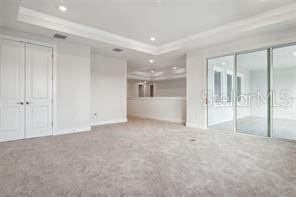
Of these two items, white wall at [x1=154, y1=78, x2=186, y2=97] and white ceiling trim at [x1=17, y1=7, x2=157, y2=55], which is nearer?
white ceiling trim at [x1=17, y1=7, x2=157, y2=55]

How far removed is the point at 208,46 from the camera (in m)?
5.18

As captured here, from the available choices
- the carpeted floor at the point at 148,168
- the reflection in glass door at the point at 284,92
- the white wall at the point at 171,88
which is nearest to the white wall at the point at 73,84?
the carpeted floor at the point at 148,168

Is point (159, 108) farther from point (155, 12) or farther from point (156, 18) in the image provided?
point (155, 12)

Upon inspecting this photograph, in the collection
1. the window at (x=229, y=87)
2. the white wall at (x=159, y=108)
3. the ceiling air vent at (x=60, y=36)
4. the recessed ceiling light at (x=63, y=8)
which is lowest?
the white wall at (x=159, y=108)

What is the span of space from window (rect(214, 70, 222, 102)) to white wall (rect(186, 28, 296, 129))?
527mm

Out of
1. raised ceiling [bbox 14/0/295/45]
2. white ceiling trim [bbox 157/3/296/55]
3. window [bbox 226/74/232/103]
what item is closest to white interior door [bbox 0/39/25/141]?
raised ceiling [bbox 14/0/295/45]

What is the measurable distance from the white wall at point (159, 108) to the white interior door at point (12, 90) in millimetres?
5136

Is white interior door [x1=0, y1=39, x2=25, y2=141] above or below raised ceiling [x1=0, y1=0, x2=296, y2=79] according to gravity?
below

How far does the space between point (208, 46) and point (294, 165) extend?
3.73 m

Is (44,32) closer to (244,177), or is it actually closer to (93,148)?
(93,148)

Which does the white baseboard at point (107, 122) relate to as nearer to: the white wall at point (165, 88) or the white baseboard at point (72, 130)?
the white baseboard at point (72, 130)

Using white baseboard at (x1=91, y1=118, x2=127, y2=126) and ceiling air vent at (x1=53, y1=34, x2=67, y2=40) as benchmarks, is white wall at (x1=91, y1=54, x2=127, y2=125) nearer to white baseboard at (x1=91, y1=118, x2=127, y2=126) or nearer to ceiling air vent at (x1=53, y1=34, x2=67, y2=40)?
white baseboard at (x1=91, y1=118, x2=127, y2=126)

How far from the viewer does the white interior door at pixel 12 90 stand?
3.96m

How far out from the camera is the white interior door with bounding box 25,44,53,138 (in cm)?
428
